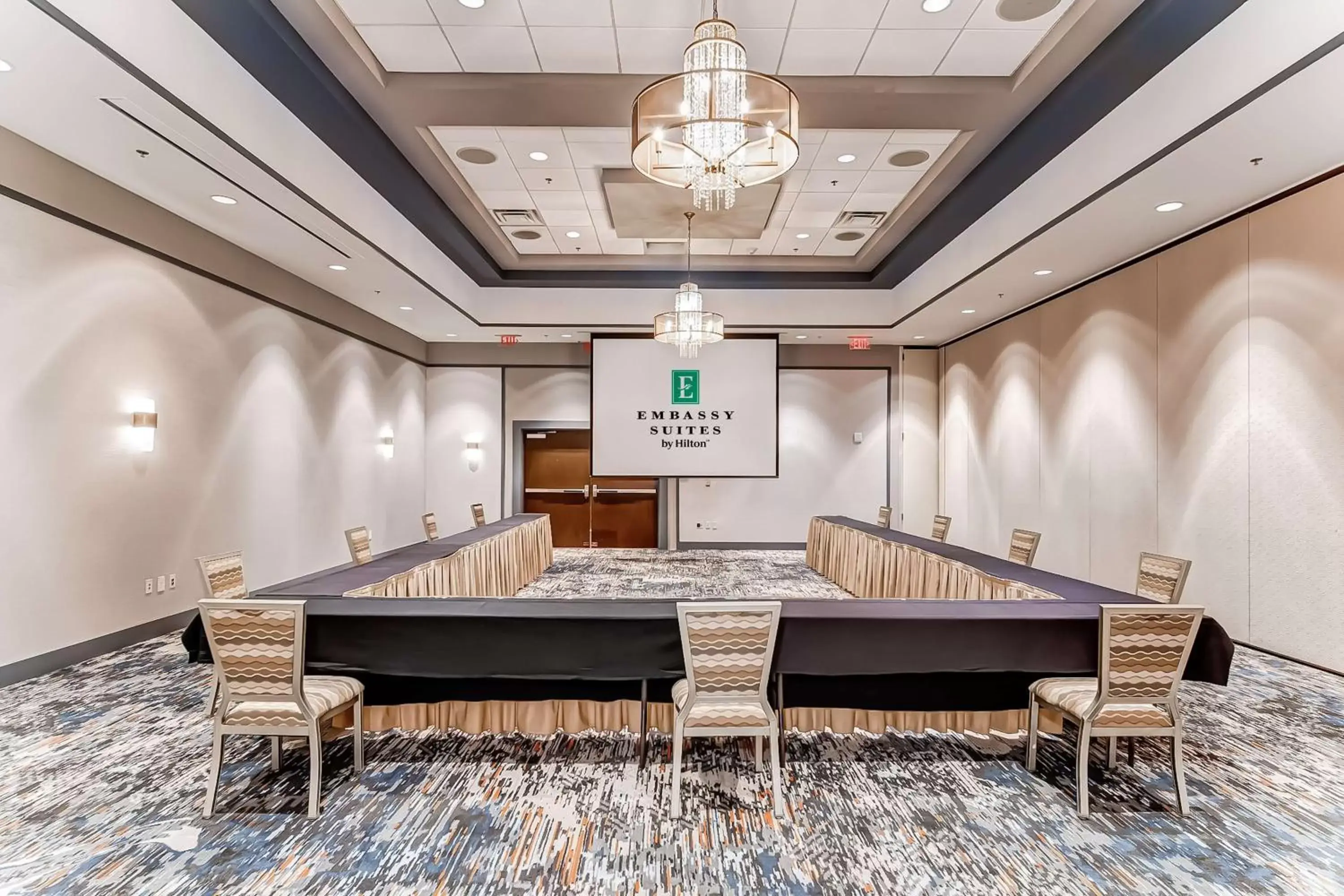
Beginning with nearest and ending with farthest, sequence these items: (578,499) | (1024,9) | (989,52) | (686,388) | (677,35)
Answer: (1024,9)
(677,35)
(989,52)
(686,388)
(578,499)

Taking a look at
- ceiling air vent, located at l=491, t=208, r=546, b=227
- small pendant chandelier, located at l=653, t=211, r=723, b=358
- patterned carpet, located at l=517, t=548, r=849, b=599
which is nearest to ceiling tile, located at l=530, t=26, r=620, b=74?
small pendant chandelier, located at l=653, t=211, r=723, b=358

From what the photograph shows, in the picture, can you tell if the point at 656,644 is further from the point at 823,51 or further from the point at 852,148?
the point at 852,148

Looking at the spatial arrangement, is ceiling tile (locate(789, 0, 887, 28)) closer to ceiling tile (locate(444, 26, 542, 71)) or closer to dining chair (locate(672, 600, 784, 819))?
ceiling tile (locate(444, 26, 542, 71))

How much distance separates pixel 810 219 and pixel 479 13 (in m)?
4.45

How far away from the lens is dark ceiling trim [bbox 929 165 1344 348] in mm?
4555

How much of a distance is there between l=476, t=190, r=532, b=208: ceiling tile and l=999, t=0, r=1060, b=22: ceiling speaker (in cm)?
434

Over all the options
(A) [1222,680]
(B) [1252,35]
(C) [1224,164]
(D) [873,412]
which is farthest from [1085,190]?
(D) [873,412]

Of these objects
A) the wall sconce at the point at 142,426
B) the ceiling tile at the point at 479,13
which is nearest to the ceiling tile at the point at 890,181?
the ceiling tile at the point at 479,13

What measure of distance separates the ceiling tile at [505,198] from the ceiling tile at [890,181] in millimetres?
3294

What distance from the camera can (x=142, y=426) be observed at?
5074mm

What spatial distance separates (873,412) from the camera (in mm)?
11109

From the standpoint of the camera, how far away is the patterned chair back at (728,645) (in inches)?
105

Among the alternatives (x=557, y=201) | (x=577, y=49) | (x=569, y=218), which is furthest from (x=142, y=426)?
(x=569, y=218)

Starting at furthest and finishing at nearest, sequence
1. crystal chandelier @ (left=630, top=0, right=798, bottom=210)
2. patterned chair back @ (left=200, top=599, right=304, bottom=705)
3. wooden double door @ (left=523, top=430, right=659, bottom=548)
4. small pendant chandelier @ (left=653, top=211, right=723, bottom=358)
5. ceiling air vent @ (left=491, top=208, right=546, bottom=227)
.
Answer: wooden double door @ (left=523, top=430, right=659, bottom=548), ceiling air vent @ (left=491, top=208, right=546, bottom=227), small pendant chandelier @ (left=653, top=211, right=723, bottom=358), crystal chandelier @ (left=630, top=0, right=798, bottom=210), patterned chair back @ (left=200, top=599, right=304, bottom=705)
